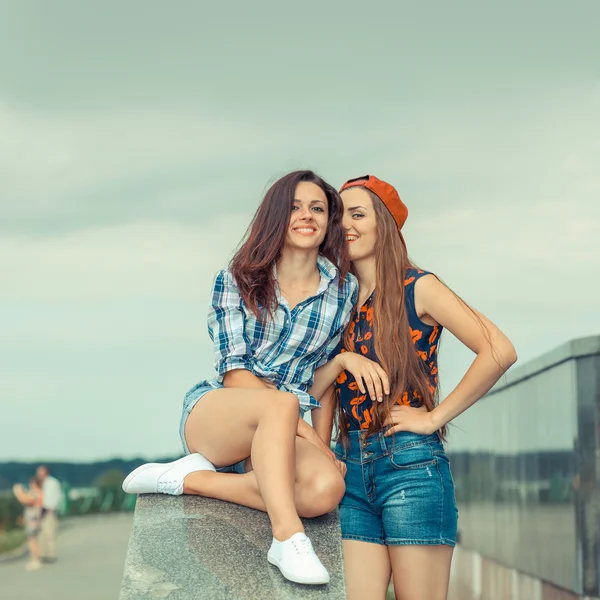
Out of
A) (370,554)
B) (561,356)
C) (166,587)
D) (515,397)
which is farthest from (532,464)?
(166,587)

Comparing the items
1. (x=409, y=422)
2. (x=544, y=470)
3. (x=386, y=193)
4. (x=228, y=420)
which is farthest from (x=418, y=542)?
(x=544, y=470)

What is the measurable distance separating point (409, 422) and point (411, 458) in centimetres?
15

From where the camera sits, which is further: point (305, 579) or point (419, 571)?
point (419, 571)

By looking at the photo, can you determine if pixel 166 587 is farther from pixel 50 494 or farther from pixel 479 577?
pixel 50 494

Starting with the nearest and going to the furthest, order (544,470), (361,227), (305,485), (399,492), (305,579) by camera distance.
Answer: (305,579)
(305,485)
(399,492)
(361,227)
(544,470)

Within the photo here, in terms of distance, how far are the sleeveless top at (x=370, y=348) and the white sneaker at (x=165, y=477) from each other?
26.5 inches

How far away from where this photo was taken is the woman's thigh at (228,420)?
12.0 feet

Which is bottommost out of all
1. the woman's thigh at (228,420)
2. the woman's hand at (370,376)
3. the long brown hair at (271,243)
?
the woman's thigh at (228,420)

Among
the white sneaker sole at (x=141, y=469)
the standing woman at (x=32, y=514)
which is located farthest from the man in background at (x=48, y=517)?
the white sneaker sole at (x=141, y=469)

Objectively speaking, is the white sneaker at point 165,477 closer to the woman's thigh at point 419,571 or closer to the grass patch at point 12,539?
the woman's thigh at point 419,571

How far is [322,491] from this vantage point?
3.78 m

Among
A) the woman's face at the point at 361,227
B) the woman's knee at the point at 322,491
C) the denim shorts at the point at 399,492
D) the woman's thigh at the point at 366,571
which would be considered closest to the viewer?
the woman's knee at the point at 322,491

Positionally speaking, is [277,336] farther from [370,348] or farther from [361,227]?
[361,227]

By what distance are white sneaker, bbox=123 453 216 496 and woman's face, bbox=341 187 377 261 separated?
3.82ft
